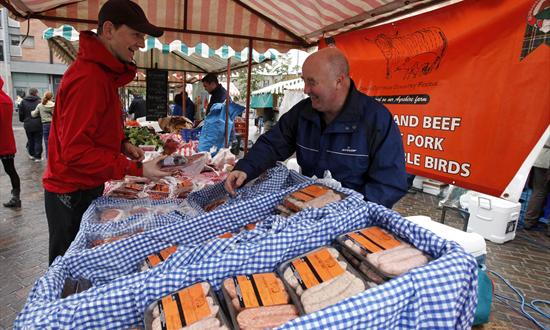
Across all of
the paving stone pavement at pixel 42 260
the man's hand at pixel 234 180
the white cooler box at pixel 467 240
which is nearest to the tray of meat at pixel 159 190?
the man's hand at pixel 234 180

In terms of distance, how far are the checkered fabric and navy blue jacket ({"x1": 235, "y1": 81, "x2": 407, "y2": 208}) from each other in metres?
0.67

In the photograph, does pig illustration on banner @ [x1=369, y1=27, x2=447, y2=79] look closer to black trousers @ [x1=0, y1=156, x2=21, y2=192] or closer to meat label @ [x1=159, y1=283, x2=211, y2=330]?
meat label @ [x1=159, y1=283, x2=211, y2=330]

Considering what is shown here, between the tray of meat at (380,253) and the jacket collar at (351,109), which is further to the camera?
the jacket collar at (351,109)

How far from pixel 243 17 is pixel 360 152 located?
115 inches

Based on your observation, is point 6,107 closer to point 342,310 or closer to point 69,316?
point 69,316

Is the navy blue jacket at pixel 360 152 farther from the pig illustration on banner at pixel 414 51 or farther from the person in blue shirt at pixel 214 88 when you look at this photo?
the person in blue shirt at pixel 214 88

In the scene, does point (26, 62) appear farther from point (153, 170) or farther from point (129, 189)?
point (153, 170)

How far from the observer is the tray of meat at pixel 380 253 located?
3.94 feet

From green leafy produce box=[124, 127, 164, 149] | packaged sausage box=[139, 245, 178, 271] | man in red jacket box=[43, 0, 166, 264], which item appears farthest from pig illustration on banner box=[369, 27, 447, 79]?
green leafy produce box=[124, 127, 164, 149]

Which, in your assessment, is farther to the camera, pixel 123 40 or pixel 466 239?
pixel 466 239

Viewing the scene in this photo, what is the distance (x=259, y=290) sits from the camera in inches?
46.9

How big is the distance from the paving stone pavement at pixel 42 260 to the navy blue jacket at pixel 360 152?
2.58 m

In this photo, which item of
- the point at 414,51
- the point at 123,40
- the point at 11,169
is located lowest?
the point at 11,169

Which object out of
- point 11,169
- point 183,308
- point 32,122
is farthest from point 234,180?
point 32,122
